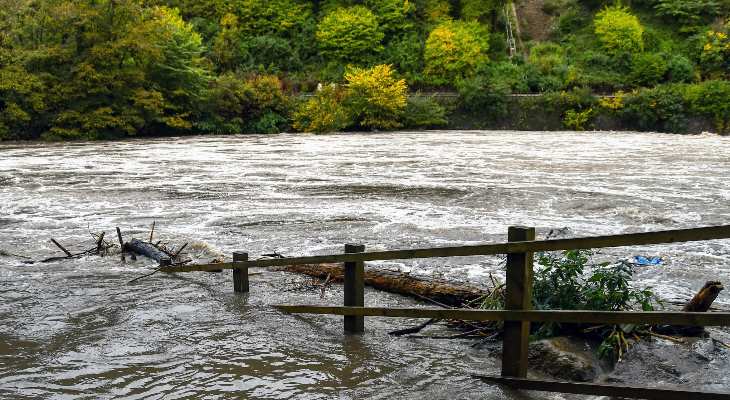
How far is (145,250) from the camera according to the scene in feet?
28.0

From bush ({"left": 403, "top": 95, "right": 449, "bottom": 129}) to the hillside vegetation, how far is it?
0.28 feet

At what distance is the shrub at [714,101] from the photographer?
33000 mm

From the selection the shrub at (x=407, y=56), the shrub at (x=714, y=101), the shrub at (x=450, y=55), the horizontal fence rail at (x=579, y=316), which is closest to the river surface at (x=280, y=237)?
the horizontal fence rail at (x=579, y=316)

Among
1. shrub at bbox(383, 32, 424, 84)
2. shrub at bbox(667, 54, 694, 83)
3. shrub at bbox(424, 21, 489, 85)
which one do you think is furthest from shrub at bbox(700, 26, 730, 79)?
shrub at bbox(383, 32, 424, 84)

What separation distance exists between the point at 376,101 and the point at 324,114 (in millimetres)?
2939

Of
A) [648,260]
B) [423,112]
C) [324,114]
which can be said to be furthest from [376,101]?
[648,260]

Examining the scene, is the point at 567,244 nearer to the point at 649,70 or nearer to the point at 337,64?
the point at 649,70

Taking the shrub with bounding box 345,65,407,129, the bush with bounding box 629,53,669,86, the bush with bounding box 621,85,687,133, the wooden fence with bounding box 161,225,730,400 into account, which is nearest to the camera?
the wooden fence with bounding box 161,225,730,400

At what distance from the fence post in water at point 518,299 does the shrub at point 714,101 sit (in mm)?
33031

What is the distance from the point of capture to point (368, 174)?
60.4 feet

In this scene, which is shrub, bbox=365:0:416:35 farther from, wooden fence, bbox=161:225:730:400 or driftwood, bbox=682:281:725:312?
driftwood, bbox=682:281:725:312

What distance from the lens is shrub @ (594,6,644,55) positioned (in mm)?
41812

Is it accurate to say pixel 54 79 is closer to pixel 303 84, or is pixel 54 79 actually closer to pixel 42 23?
pixel 42 23

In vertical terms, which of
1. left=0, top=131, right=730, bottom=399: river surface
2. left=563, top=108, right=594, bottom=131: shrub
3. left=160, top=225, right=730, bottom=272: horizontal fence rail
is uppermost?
left=563, top=108, right=594, bottom=131: shrub
